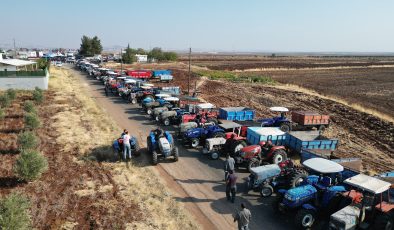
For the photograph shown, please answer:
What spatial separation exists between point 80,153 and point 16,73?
941 inches

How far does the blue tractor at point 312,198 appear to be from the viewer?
9.83 metres

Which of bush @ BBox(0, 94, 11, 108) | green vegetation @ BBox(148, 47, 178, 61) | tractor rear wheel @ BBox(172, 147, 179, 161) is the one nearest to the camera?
tractor rear wheel @ BBox(172, 147, 179, 161)

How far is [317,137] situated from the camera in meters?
17.1

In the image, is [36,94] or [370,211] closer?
[370,211]

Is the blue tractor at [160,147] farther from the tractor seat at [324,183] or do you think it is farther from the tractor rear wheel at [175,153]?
the tractor seat at [324,183]

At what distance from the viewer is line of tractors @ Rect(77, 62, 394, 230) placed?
928cm

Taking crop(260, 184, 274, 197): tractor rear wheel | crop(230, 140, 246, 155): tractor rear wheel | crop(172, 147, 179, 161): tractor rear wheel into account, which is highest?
crop(230, 140, 246, 155): tractor rear wheel

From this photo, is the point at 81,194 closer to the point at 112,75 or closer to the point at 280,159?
the point at 280,159

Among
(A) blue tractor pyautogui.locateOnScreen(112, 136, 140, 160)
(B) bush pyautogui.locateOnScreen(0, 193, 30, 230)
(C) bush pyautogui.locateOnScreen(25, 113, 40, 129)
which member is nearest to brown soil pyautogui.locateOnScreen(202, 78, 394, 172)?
(A) blue tractor pyautogui.locateOnScreen(112, 136, 140, 160)

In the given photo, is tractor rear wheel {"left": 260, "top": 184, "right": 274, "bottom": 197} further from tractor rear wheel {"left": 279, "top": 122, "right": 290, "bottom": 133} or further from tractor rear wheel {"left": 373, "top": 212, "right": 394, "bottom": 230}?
tractor rear wheel {"left": 279, "top": 122, "right": 290, "bottom": 133}

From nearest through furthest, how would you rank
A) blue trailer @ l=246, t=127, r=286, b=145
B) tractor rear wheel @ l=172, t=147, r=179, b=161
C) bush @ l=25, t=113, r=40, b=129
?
tractor rear wheel @ l=172, t=147, r=179, b=161, blue trailer @ l=246, t=127, r=286, b=145, bush @ l=25, t=113, r=40, b=129

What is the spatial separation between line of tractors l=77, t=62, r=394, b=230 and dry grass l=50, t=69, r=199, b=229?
5.35 feet

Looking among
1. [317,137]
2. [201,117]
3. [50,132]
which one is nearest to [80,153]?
[50,132]

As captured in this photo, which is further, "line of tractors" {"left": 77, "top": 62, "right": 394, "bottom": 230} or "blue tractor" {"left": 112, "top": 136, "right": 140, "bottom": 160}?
"blue tractor" {"left": 112, "top": 136, "right": 140, "bottom": 160}
